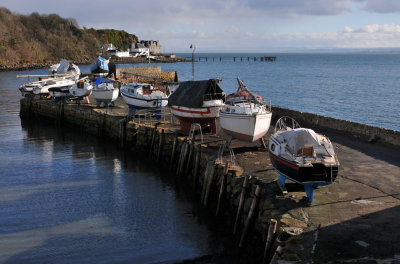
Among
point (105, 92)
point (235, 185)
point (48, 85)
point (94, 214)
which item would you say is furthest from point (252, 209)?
point (48, 85)

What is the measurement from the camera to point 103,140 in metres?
34.8

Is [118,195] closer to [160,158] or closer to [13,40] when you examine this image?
[160,158]

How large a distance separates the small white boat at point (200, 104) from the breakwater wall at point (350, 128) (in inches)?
230

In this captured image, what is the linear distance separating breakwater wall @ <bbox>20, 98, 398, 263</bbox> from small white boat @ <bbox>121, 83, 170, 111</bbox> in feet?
5.69

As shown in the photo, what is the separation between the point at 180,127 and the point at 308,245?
18.2 m

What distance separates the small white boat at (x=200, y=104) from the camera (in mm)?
25188

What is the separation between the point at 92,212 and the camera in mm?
19188

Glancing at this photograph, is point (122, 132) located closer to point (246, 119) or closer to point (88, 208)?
point (88, 208)

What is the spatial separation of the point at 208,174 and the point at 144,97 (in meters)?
14.8

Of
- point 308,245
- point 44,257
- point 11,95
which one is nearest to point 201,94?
point 44,257

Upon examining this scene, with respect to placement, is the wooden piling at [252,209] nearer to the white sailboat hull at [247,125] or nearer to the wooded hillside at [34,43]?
the white sailboat hull at [247,125]

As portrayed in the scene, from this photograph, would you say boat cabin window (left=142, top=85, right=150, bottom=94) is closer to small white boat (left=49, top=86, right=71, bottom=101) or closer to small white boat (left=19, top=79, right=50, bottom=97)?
small white boat (left=49, top=86, right=71, bottom=101)

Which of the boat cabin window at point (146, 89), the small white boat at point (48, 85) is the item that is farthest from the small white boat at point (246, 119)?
the small white boat at point (48, 85)

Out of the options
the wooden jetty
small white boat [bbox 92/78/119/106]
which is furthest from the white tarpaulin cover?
small white boat [bbox 92/78/119/106]
